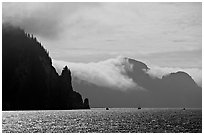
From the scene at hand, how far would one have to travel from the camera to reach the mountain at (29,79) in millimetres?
92938

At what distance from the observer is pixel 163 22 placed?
40562mm

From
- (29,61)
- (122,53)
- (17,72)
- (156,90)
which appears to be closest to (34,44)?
(29,61)

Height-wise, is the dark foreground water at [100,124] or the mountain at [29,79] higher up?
the mountain at [29,79]

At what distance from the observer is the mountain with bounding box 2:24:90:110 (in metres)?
92.9

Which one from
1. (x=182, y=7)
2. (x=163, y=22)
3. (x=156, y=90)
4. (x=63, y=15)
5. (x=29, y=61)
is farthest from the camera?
(x=156, y=90)

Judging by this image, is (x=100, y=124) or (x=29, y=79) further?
(x=29, y=79)

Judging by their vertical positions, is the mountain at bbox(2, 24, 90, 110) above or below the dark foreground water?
above

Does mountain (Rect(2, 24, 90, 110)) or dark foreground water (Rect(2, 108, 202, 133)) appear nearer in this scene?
dark foreground water (Rect(2, 108, 202, 133))

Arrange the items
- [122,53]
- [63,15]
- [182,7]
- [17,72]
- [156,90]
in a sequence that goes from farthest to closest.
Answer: [156,90], [17,72], [122,53], [63,15], [182,7]

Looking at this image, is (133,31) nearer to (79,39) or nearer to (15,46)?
A: (79,39)

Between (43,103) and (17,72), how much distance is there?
9802 millimetres

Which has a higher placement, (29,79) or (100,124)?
(29,79)

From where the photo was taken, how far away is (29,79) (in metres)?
96.4

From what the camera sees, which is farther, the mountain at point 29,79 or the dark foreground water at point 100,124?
the mountain at point 29,79
